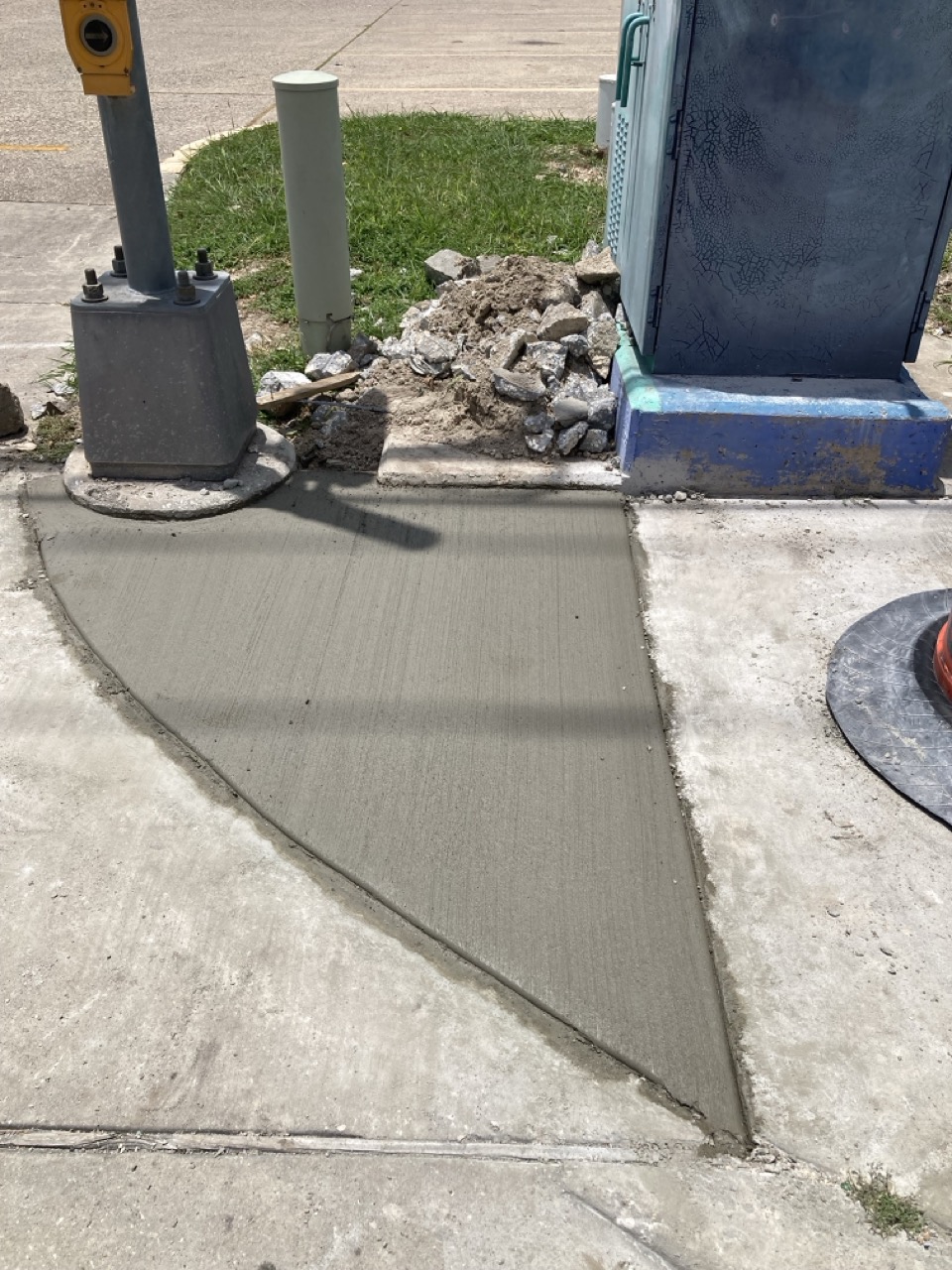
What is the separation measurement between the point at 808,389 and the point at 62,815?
3110 millimetres

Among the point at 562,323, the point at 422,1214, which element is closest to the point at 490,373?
the point at 562,323

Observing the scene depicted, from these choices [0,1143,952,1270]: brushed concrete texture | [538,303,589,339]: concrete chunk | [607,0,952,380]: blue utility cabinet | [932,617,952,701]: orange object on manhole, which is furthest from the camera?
[538,303,589,339]: concrete chunk

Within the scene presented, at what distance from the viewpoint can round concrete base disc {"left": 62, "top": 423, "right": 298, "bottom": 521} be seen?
391cm

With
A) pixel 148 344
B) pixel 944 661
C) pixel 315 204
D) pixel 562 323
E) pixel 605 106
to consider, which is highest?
pixel 605 106

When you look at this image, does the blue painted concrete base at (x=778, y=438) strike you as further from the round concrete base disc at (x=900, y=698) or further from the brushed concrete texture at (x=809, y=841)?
the round concrete base disc at (x=900, y=698)

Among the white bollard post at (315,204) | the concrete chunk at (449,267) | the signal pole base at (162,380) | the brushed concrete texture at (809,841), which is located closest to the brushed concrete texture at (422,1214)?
the brushed concrete texture at (809,841)

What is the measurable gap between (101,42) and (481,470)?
6.27 ft

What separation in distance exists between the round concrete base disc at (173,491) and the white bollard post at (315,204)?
3.50 feet

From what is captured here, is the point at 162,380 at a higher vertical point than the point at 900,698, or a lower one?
higher

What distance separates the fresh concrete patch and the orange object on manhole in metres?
1.44

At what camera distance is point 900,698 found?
304 centimetres

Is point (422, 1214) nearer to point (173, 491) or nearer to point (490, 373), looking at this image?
point (173, 491)

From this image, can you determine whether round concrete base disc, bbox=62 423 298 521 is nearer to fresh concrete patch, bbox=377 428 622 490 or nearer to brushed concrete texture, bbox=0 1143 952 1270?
fresh concrete patch, bbox=377 428 622 490

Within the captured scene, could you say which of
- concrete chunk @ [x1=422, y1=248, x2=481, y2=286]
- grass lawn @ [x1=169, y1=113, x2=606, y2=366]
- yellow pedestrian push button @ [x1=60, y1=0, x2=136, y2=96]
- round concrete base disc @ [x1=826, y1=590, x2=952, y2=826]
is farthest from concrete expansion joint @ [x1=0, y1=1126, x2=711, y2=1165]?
concrete chunk @ [x1=422, y1=248, x2=481, y2=286]
